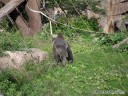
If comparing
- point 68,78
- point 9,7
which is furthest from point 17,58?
point 9,7

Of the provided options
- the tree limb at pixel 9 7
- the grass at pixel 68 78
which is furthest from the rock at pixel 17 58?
the tree limb at pixel 9 7

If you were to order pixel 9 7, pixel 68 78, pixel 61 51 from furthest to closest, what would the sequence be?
pixel 9 7, pixel 61 51, pixel 68 78

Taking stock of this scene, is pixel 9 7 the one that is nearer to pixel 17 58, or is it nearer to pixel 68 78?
pixel 17 58

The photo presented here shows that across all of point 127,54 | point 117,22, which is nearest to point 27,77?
point 127,54

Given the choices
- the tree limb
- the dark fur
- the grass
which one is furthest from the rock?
the tree limb

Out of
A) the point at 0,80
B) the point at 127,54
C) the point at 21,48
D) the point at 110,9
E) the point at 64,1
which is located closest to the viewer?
the point at 0,80

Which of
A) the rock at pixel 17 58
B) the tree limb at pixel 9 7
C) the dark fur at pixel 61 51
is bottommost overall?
the dark fur at pixel 61 51

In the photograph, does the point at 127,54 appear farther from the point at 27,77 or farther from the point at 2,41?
the point at 27,77

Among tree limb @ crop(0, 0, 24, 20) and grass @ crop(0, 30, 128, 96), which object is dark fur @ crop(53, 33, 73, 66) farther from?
tree limb @ crop(0, 0, 24, 20)

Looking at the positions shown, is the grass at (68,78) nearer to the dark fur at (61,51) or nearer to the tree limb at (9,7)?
the dark fur at (61,51)

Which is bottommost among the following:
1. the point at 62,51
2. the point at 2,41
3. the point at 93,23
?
the point at 93,23

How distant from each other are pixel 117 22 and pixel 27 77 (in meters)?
7.83

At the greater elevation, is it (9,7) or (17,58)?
(9,7)

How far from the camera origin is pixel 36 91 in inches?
209
